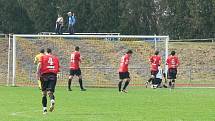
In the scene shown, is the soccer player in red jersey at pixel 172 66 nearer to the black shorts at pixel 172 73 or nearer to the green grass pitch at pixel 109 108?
the black shorts at pixel 172 73

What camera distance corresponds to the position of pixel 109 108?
21438 mm

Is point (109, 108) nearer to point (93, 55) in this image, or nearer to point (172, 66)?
point (172, 66)

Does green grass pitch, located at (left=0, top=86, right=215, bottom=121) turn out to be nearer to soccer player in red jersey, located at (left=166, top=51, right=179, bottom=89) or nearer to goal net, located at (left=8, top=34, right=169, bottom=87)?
soccer player in red jersey, located at (left=166, top=51, right=179, bottom=89)

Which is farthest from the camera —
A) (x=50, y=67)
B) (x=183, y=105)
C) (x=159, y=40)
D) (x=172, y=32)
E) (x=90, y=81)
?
(x=172, y=32)

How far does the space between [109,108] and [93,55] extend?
21669 millimetres

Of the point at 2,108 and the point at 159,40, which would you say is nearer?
the point at 2,108

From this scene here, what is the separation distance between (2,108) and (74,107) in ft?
7.79

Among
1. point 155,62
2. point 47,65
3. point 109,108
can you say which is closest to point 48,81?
point 47,65

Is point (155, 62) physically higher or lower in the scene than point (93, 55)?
lower

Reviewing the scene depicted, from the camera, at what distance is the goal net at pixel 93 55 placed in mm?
38750

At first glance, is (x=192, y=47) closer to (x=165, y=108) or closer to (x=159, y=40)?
(x=159, y=40)

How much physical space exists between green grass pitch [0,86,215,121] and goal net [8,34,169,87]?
36.2 feet

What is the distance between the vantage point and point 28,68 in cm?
3947

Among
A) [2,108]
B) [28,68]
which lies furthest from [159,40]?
[2,108]
